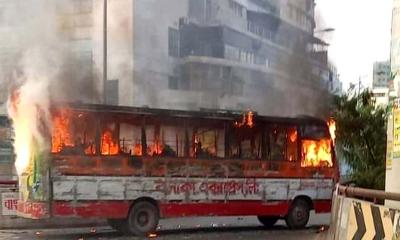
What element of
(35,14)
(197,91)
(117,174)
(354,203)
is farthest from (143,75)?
(354,203)

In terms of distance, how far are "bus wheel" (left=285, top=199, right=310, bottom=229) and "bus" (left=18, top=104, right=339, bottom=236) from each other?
0.08ft

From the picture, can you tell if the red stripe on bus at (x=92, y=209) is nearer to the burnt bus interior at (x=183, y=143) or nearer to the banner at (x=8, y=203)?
the burnt bus interior at (x=183, y=143)

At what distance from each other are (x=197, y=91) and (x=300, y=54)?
289 centimetres

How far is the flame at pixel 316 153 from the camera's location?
16.5 m

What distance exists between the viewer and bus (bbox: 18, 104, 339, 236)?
13.4 meters

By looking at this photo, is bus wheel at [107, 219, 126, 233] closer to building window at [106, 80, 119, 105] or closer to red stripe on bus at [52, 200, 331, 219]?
red stripe on bus at [52, 200, 331, 219]

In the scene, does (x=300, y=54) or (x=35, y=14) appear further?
(x=300, y=54)

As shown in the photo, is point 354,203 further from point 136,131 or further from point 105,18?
point 105,18

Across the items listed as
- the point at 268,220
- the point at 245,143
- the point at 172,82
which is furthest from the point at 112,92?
the point at 268,220

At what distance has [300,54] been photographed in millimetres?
18516

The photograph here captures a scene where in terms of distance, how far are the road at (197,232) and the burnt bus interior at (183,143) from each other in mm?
1281

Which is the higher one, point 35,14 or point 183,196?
point 35,14

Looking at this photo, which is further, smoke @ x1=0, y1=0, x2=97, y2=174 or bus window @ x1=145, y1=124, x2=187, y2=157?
bus window @ x1=145, y1=124, x2=187, y2=157

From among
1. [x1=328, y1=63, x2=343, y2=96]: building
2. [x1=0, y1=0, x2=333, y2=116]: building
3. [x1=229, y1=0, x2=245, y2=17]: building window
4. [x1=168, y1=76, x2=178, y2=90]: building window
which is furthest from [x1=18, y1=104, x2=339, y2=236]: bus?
[x1=229, y1=0, x2=245, y2=17]: building window
